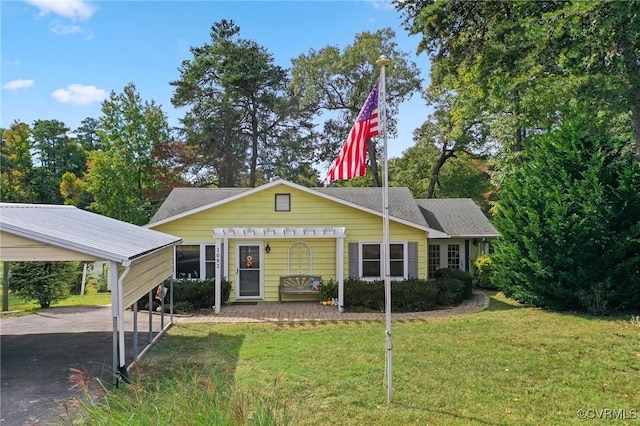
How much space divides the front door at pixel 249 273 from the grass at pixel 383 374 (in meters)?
3.57

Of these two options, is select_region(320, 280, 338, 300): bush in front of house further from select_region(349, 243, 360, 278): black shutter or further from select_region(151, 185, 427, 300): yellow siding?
select_region(349, 243, 360, 278): black shutter

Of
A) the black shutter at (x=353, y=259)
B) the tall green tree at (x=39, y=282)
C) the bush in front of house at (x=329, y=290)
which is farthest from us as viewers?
the black shutter at (x=353, y=259)

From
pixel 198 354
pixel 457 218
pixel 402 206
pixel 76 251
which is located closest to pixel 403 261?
pixel 402 206

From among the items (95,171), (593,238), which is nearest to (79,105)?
(95,171)

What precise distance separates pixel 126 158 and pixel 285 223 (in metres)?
14.7

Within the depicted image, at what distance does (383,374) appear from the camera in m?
6.55

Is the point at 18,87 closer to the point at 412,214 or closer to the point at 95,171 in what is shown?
the point at 95,171

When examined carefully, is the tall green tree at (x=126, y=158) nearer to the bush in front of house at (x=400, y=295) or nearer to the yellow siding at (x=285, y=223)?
the yellow siding at (x=285, y=223)

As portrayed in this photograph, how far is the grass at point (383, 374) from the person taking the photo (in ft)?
13.3

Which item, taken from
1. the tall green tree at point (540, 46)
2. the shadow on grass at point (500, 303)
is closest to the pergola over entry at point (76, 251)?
the tall green tree at point (540, 46)

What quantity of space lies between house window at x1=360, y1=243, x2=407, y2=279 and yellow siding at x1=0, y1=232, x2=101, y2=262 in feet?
30.4

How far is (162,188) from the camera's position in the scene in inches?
976

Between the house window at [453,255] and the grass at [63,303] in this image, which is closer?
the grass at [63,303]

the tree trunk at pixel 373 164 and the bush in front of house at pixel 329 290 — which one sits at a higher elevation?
the tree trunk at pixel 373 164
